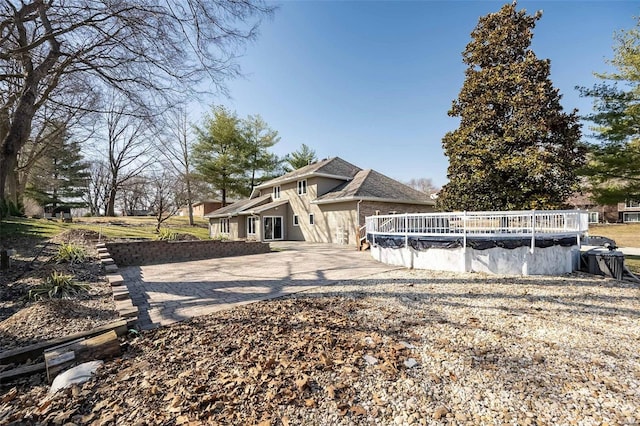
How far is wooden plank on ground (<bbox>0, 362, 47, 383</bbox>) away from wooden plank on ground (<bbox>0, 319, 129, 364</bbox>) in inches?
7.9

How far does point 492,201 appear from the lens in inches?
487

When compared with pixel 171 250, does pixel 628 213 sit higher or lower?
higher

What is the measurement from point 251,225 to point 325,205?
683cm

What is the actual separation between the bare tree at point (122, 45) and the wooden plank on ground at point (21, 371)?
627 centimetres

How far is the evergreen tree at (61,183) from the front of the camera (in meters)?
30.7

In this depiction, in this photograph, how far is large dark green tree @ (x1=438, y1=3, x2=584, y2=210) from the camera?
11.2 metres

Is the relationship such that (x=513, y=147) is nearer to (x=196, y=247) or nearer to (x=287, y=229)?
(x=196, y=247)

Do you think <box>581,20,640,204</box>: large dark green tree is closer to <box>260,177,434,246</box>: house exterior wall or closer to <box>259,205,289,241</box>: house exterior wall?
<box>260,177,434,246</box>: house exterior wall

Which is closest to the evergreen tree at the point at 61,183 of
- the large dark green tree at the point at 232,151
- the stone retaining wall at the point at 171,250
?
the large dark green tree at the point at 232,151

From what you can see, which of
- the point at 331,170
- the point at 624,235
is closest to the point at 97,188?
the point at 331,170

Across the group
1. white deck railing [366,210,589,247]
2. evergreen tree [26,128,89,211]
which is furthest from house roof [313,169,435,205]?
evergreen tree [26,128,89,211]

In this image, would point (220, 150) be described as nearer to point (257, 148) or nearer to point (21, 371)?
point (257, 148)

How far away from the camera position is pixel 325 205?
19.3 m

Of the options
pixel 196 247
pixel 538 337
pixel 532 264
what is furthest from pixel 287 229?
pixel 538 337
